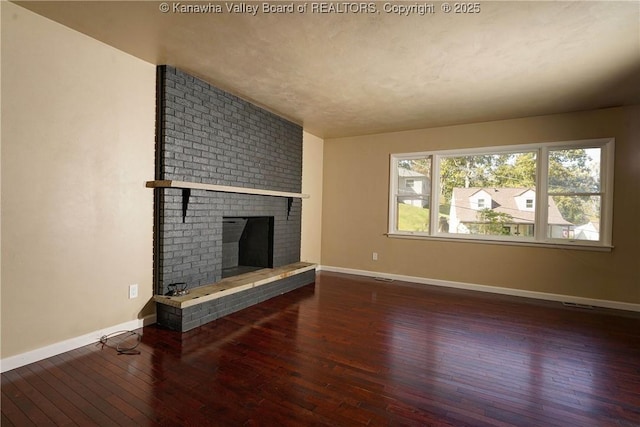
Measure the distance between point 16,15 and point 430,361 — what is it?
385 centimetres

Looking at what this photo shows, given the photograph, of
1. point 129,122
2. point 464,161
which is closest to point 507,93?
point 464,161

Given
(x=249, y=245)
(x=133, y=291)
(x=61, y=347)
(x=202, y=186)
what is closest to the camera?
(x=61, y=347)

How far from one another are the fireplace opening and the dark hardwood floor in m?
1.16

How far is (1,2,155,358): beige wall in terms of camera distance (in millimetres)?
2123

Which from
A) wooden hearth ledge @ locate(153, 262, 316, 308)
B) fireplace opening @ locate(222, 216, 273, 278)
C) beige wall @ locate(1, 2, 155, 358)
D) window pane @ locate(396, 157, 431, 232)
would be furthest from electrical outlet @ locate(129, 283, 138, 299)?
window pane @ locate(396, 157, 431, 232)

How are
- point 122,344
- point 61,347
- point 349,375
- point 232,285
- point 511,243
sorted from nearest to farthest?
point 349,375, point 61,347, point 122,344, point 232,285, point 511,243

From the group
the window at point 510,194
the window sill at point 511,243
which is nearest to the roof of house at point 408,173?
the window at point 510,194

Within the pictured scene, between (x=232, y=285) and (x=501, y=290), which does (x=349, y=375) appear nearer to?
(x=232, y=285)

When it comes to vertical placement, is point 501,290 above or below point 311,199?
below

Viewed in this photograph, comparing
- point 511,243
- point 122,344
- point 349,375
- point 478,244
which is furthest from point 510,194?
point 122,344

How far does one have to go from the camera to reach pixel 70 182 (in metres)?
2.40

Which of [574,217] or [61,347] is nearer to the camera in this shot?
[61,347]

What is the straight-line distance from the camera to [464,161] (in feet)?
15.6

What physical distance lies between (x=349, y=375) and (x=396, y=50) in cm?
257
